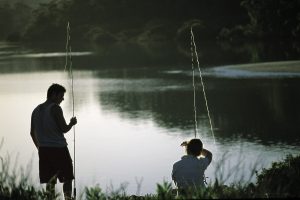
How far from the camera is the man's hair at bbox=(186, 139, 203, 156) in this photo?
688 centimetres

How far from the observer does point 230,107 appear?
24.1m

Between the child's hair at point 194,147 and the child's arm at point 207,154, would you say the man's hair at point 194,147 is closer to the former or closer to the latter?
the child's hair at point 194,147

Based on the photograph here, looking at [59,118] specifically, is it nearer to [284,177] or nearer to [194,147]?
[194,147]

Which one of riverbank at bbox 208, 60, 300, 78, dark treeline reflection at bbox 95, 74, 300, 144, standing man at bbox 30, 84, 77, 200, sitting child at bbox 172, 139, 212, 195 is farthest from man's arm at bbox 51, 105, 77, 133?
riverbank at bbox 208, 60, 300, 78

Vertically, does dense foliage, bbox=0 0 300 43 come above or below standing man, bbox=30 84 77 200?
above

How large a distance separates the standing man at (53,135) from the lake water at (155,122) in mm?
591

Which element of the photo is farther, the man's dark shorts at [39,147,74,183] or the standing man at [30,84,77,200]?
the man's dark shorts at [39,147,74,183]

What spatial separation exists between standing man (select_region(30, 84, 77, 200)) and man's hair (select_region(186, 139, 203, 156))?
53.1 inches

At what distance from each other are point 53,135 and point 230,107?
17.0 metres

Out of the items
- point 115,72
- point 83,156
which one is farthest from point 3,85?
point 83,156

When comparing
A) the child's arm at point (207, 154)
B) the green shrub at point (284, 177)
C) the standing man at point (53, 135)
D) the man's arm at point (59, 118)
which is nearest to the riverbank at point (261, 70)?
the green shrub at point (284, 177)

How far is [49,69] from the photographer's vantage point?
158ft

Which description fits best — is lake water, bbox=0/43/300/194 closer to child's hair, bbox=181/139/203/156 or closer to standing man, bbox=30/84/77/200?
child's hair, bbox=181/139/203/156

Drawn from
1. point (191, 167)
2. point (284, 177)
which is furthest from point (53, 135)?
point (284, 177)
